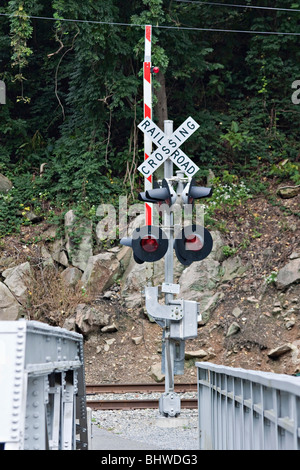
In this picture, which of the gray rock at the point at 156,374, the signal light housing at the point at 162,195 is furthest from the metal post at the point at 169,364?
the gray rock at the point at 156,374

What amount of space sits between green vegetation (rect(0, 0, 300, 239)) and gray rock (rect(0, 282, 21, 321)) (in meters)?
3.01

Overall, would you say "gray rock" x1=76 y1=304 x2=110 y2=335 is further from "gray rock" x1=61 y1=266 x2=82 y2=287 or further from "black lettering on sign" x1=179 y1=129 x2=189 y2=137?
"black lettering on sign" x1=179 y1=129 x2=189 y2=137

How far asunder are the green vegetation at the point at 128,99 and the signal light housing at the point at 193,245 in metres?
9.39

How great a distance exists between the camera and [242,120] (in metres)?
24.0

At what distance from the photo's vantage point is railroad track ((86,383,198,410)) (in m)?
12.5

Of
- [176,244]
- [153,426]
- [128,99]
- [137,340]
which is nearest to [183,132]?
[176,244]

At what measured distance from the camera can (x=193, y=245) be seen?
10.1 metres

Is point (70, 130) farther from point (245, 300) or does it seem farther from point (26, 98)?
point (245, 300)

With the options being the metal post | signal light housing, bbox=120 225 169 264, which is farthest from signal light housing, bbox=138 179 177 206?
signal light housing, bbox=120 225 169 264

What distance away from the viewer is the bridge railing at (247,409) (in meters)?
4.12

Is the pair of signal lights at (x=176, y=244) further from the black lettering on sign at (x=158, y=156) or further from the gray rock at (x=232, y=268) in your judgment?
the gray rock at (x=232, y=268)

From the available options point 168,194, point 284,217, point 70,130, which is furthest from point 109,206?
point 168,194

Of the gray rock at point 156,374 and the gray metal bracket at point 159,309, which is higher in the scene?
the gray metal bracket at point 159,309

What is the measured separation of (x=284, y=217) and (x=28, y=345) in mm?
15792
